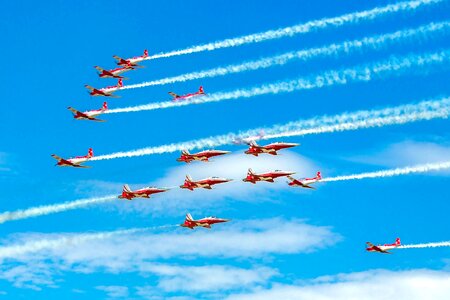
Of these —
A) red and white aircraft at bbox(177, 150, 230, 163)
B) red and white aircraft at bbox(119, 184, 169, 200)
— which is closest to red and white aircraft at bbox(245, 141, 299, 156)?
red and white aircraft at bbox(177, 150, 230, 163)

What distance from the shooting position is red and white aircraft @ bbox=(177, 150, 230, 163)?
11544 centimetres

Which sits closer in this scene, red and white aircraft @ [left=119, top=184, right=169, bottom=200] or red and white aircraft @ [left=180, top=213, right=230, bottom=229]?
red and white aircraft @ [left=119, top=184, right=169, bottom=200]

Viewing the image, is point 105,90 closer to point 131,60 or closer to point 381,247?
point 131,60

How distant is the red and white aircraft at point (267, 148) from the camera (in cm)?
11000

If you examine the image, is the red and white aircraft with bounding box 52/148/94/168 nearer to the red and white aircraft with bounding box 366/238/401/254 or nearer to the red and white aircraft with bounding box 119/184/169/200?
the red and white aircraft with bounding box 119/184/169/200

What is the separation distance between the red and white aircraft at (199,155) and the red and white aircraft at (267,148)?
16.1 ft

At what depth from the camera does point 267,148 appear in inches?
4368

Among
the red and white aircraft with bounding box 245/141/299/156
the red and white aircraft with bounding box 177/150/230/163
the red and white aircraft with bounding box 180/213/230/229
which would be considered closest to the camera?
the red and white aircraft with bounding box 245/141/299/156

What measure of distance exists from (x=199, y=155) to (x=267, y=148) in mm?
9898

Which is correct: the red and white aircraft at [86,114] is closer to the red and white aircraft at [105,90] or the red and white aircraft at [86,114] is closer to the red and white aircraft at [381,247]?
the red and white aircraft at [105,90]

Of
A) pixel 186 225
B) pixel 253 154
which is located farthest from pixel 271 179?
pixel 186 225

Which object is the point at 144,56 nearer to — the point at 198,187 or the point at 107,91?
the point at 107,91

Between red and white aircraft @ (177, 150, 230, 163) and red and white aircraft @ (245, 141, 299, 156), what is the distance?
4921 mm

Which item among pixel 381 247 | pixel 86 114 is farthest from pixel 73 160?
pixel 381 247
